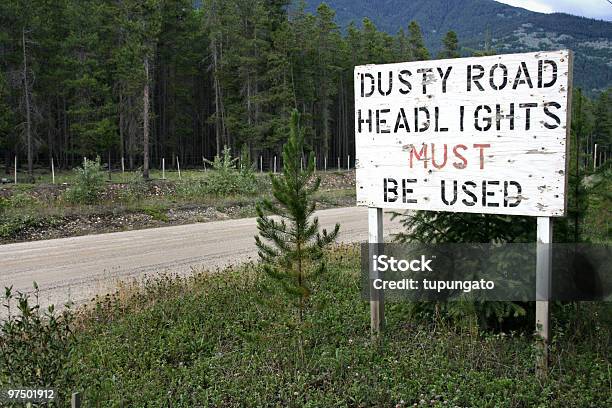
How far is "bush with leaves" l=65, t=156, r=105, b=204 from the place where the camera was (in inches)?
790

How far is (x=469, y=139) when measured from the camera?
5516 millimetres

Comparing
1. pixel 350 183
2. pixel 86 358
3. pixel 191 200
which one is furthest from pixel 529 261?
pixel 350 183

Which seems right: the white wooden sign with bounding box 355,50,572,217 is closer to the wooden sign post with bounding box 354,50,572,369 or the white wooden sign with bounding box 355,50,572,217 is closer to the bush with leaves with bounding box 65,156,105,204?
the wooden sign post with bounding box 354,50,572,369

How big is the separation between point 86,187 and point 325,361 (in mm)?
17070

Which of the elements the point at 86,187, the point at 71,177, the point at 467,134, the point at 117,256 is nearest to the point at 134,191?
the point at 86,187

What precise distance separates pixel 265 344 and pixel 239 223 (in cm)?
1274

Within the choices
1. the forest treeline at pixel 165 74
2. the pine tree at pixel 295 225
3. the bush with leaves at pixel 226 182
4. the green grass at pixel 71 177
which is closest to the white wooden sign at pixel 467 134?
the pine tree at pixel 295 225

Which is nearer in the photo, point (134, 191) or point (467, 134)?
point (467, 134)

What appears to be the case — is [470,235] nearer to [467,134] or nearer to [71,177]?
[467,134]

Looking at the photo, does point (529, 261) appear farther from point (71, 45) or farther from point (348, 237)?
point (71, 45)

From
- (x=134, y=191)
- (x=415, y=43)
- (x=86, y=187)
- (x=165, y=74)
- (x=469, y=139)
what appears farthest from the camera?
(x=415, y=43)

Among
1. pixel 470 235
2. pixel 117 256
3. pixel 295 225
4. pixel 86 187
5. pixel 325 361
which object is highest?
pixel 295 225

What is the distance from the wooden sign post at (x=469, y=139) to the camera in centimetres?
509

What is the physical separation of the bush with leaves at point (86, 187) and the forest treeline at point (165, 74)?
509 inches
